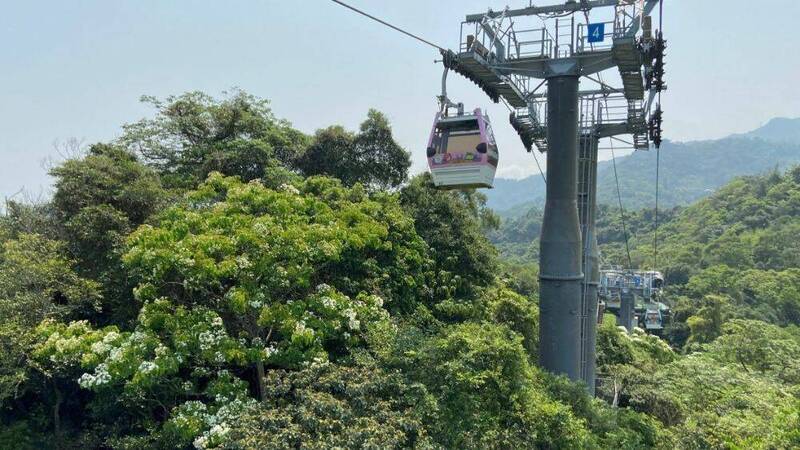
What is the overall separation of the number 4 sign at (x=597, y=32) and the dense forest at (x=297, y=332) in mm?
6439

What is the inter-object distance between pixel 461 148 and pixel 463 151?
0.29 feet

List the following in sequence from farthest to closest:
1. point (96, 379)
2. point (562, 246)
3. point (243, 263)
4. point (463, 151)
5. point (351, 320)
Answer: point (562, 246) → point (463, 151) → point (351, 320) → point (243, 263) → point (96, 379)

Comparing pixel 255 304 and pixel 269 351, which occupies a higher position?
pixel 255 304

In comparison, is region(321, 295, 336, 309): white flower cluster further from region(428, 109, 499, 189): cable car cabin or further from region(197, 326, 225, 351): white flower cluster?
region(428, 109, 499, 189): cable car cabin

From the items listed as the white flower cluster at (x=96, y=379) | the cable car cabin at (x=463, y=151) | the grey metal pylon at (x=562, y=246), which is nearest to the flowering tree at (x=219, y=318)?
the white flower cluster at (x=96, y=379)

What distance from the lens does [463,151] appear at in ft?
36.1

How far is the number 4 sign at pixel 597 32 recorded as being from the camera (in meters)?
11.3

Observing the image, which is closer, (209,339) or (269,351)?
(209,339)

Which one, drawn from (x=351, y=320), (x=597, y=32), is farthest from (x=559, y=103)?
(x=351, y=320)

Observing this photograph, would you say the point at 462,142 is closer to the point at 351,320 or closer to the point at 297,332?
the point at 351,320

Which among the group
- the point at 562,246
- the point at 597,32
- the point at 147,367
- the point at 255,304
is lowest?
the point at 147,367

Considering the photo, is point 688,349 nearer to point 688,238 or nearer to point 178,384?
point 178,384

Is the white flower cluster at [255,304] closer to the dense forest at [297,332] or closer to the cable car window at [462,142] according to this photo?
the dense forest at [297,332]

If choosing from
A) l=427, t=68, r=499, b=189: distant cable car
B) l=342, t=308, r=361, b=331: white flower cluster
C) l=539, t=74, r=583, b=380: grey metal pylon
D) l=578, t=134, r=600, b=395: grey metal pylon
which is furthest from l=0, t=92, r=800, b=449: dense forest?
l=427, t=68, r=499, b=189: distant cable car
